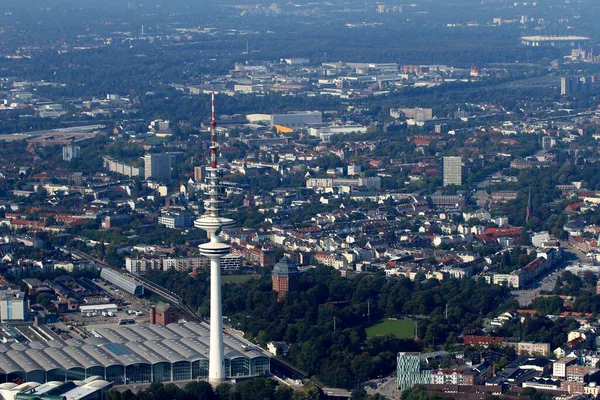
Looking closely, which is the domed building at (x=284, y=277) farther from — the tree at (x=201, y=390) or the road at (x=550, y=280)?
the tree at (x=201, y=390)

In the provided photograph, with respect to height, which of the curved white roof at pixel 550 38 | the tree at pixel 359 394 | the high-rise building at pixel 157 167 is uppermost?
the tree at pixel 359 394

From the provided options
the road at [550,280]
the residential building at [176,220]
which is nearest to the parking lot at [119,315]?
the road at [550,280]

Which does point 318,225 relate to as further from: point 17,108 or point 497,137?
point 17,108

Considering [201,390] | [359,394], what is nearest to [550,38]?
[359,394]

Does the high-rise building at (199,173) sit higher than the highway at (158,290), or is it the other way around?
the highway at (158,290)

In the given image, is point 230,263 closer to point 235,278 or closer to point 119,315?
point 235,278

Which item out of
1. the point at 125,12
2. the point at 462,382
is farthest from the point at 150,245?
the point at 125,12

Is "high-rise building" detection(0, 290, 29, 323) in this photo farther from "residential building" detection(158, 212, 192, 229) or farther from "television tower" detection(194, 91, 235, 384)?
"residential building" detection(158, 212, 192, 229)
